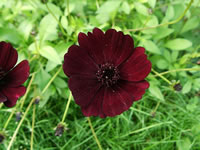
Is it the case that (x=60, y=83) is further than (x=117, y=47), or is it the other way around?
(x=60, y=83)

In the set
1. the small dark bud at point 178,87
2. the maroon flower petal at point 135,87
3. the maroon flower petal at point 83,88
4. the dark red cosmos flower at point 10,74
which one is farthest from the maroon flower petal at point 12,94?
the small dark bud at point 178,87

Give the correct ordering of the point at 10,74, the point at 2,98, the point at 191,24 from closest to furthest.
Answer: the point at 2,98 → the point at 10,74 → the point at 191,24

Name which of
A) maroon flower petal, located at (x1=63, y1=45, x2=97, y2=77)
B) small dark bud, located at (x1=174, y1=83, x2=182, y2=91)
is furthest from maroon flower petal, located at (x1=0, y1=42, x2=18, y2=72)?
small dark bud, located at (x1=174, y1=83, x2=182, y2=91)

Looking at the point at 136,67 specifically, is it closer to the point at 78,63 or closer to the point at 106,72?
the point at 106,72

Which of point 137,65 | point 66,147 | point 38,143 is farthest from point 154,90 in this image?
point 38,143

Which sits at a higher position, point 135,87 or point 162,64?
point 135,87

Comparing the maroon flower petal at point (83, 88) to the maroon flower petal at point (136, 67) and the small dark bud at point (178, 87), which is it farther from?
the small dark bud at point (178, 87)

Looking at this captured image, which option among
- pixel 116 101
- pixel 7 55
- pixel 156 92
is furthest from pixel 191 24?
pixel 7 55

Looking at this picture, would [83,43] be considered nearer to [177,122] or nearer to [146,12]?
[146,12]
